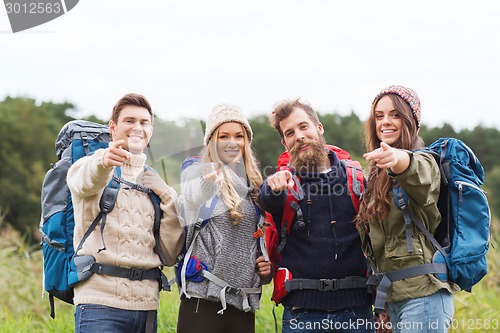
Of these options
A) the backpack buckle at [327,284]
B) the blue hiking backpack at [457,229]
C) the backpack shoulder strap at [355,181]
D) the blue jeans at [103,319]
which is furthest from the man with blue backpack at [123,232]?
the blue hiking backpack at [457,229]

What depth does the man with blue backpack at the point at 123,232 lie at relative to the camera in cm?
381

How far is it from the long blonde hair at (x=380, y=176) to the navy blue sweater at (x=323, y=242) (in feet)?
0.57

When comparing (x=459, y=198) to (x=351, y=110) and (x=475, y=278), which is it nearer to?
(x=475, y=278)

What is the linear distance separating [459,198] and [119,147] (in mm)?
1960

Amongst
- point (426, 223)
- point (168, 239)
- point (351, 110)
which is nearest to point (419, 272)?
point (426, 223)

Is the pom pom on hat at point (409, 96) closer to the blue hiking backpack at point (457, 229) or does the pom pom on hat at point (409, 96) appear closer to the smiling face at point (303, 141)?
the blue hiking backpack at point (457, 229)

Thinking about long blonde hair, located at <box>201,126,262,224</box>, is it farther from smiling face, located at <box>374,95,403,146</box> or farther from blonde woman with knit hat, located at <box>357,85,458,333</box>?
smiling face, located at <box>374,95,403,146</box>

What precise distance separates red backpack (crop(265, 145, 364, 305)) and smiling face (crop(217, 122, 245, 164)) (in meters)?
0.30

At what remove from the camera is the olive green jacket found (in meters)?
3.65

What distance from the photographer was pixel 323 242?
13.4 feet

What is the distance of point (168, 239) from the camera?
4074 mm

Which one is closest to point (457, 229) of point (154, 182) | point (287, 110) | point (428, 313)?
point (428, 313)

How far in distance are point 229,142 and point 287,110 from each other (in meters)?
0.46

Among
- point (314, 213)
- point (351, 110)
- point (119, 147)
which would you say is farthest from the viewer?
point (351, 110)
